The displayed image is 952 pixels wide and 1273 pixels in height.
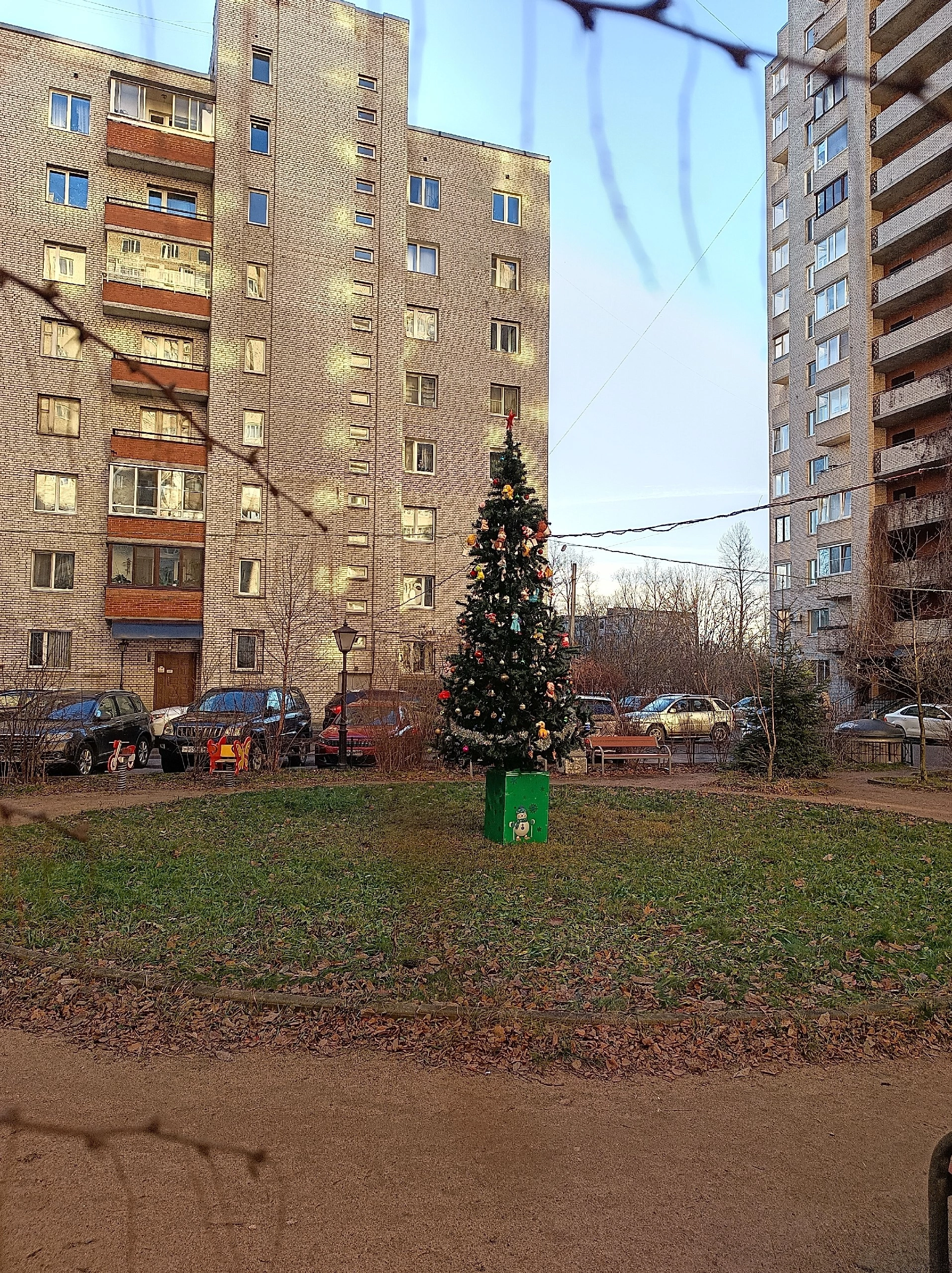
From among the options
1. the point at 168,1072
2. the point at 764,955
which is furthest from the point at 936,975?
the point at 168,1072

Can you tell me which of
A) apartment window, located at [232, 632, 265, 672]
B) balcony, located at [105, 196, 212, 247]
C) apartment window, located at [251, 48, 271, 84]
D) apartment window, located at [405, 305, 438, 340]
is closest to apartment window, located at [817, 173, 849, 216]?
apartment window, located at [405, 305, 438, 340]

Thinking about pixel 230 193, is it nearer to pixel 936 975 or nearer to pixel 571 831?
pixel 936 975

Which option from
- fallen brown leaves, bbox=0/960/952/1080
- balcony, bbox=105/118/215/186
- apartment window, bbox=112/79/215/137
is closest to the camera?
fallen brown leaves, bbox=0/960/952/1080

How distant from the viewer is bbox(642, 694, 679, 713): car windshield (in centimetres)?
3167

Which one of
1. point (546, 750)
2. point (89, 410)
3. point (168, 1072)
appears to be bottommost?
point (168, 1072)

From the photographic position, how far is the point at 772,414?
5212 cm

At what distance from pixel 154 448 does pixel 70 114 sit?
1523 inches

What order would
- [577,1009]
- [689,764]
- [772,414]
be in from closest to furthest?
1. [577,1009]
2. [689,764]
3. [772,414]

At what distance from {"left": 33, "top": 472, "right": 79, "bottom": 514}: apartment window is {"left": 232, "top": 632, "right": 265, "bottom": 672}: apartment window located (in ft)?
23.5

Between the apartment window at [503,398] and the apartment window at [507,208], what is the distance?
691 cm

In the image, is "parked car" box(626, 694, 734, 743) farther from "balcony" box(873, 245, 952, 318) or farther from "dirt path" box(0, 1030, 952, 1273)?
"dirt path" box(0, 1030, 952, 1273)

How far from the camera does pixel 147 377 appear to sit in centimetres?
127

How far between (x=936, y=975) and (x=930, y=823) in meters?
8.06

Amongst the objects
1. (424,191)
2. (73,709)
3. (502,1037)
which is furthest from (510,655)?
(424,191)
